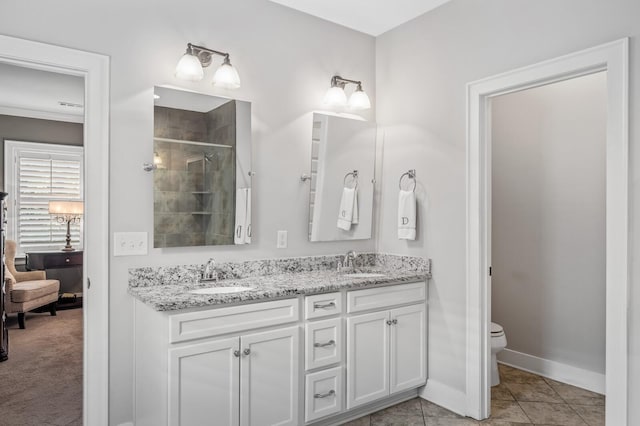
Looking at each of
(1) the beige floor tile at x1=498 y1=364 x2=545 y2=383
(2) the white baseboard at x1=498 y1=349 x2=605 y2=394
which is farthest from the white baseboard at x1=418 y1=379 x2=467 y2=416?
(2) the white baseboard at x1=498 y1=349 x2=605 y2=394

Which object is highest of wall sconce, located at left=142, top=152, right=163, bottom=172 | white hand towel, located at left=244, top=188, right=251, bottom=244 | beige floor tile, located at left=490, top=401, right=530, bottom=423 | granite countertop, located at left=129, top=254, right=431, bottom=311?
wall sconce, located at left=142, top=152, right=163, bottom=172

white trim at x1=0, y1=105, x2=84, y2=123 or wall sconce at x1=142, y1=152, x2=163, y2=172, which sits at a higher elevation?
white trim at x1=0, y1=105, x2=84, y2=123

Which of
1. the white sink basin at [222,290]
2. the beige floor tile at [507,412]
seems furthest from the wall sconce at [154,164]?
the beige floor tile at [507,412]

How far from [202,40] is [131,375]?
1.90m

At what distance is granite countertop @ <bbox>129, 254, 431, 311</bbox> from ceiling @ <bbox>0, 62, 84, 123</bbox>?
67.3 inches

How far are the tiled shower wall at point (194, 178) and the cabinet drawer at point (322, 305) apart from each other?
2.09 feet

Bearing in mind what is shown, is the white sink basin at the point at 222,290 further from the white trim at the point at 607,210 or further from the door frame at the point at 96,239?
the white trim at the point at 607,210

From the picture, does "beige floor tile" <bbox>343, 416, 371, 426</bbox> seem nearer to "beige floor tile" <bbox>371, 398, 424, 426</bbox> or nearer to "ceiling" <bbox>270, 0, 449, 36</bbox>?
"beige floor tile" <bbox>371, 398, 424, 426</bbox>

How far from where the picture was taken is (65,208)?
185 inches

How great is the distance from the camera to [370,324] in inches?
103

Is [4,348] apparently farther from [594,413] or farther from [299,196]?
[594,413]

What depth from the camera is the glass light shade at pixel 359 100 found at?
3131 millimetres

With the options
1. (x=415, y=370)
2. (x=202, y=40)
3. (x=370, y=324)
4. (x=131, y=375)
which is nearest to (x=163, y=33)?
(x=202, y=40)

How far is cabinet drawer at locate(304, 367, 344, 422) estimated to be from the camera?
7.81ft
